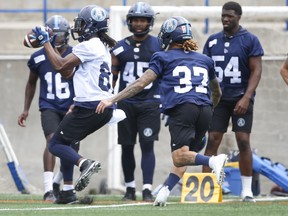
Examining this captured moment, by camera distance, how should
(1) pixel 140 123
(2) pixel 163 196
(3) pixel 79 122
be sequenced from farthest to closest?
(1) pixel 140 123
(3) pixel 79 122
(2) pixel 163 196

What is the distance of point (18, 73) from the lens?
16.8 metres

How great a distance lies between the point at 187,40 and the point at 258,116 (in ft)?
18.2

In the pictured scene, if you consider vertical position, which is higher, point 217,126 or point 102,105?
point 102,105

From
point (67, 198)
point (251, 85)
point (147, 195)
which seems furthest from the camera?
point (147, 195)

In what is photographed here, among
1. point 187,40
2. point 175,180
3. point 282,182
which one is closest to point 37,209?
point 175,180

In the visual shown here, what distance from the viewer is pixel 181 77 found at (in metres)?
10.7

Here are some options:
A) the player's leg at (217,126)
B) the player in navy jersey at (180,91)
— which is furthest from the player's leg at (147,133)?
the player in navy jersey at (180,91)

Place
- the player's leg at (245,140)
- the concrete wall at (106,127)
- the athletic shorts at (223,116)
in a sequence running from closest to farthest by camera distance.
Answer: the player's leg at (245,140) < the athletic shorts at (223,116) < the concrete wall at (106,127)

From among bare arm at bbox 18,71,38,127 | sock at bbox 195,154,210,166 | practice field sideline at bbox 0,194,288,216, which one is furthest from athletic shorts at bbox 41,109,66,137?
sock at bbox 195,154,210,166

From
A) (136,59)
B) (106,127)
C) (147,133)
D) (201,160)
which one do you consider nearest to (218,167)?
(201,160)

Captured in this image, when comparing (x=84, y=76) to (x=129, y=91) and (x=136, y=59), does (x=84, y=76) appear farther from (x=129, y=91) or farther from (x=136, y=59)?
(x=136, y=59)

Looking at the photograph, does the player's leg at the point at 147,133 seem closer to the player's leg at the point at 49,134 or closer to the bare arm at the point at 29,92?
the player's leg at the point at 49,134

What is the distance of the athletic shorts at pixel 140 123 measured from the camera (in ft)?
40.9

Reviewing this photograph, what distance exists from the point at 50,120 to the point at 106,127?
375 centimetres
